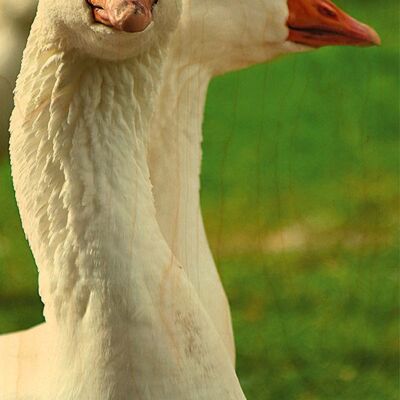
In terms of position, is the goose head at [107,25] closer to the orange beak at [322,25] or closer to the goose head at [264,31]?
the goose head at [264,31]

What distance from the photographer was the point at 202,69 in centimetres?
182

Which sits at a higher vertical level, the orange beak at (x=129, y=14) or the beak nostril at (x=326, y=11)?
the orange beak at (x=129, y=14)

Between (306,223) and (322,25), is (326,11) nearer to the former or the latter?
(322,25)

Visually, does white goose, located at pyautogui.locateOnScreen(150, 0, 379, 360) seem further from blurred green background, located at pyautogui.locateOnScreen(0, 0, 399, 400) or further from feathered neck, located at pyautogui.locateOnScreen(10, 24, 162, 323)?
feathered neck, located at pyautogui.locateOnScreen(10, 24, 162, 323)

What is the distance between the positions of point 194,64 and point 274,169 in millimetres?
202

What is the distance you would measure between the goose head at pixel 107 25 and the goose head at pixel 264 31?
1.53 ft

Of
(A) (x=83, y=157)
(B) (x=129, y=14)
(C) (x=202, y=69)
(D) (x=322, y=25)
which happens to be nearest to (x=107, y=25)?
(B) (x=129, y=14)

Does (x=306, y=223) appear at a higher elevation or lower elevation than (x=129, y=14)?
lower

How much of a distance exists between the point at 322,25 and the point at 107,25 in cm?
72

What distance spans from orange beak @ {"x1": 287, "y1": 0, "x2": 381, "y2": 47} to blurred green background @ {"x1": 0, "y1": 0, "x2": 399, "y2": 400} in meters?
0.06

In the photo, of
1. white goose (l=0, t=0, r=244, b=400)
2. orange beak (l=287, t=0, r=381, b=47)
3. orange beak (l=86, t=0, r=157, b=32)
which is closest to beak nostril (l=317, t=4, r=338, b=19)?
orange beak (l=287, t=0, r=381, b=47)

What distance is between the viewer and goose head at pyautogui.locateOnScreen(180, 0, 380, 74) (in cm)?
180

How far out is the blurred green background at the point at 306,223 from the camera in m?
1.99

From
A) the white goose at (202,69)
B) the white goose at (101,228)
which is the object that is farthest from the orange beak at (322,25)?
the white goose at (101,228)
